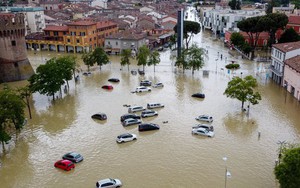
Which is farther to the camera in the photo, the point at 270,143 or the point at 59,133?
the point at 59,133

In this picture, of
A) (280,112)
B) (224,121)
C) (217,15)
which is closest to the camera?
(224,121)

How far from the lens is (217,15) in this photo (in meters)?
91.6

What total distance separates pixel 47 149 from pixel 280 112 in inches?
931

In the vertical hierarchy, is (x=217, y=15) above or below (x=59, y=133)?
above

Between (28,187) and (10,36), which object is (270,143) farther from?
(10,36)

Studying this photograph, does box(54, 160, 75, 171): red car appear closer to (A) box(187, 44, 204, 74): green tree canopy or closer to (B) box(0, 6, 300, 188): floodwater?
(B) box(0, 6, 300, 188): floodwater

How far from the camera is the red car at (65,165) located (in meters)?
22.7

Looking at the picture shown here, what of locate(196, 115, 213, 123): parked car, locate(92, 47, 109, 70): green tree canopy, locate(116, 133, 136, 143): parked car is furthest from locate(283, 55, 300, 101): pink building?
locate(92, 47, 109, 70): green tree canopy

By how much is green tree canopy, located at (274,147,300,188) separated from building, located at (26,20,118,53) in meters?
52.4

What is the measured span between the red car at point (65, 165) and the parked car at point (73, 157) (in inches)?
20.9

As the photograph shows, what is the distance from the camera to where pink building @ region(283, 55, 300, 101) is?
1443 inches

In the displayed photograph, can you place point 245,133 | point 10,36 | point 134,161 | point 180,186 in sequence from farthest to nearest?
1. point 10,36
2. point 245,133
3. point 134,161
4. point 180,186

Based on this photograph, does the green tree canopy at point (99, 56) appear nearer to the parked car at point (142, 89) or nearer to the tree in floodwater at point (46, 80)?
the parked car at point (142, 89)

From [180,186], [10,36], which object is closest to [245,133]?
[180,186]
